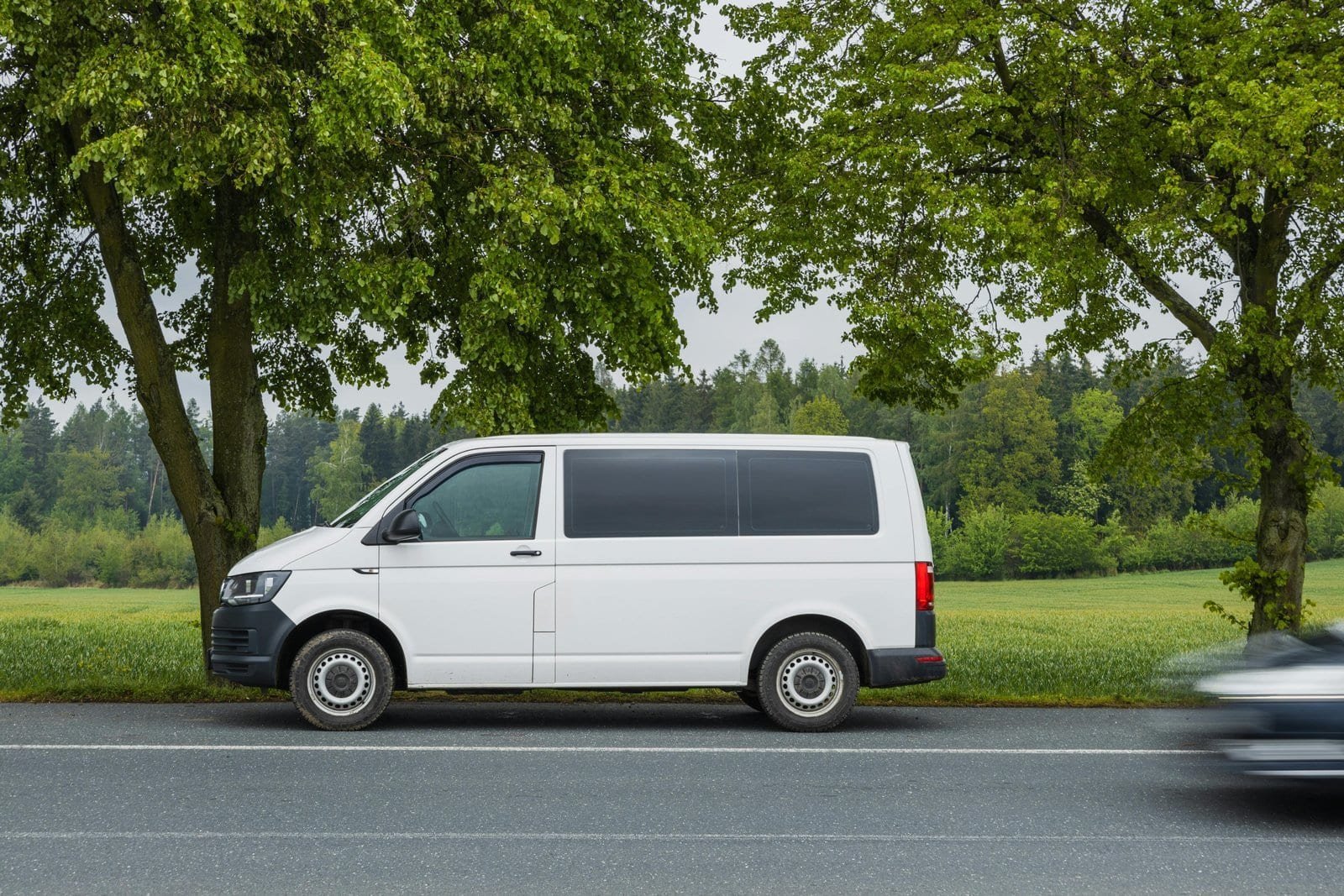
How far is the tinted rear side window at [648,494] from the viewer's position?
1018 centimetres

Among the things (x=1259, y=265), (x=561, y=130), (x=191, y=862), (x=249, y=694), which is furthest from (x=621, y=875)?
(x=1259, y=265)

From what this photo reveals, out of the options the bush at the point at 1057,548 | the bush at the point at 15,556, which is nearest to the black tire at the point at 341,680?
the bush at the point at 1057,548

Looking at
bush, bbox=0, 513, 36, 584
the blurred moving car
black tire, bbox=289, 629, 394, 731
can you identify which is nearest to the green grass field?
black tire, bbox=289, 629, 394, 731

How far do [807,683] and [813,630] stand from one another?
0.40m

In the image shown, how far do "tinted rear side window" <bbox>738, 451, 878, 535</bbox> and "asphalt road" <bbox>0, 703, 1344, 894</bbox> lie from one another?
1.54 meters

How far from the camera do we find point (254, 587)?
1009 centimetres

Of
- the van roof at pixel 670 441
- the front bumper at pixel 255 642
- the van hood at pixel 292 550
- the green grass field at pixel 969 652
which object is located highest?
the van roof at pixel 670 441

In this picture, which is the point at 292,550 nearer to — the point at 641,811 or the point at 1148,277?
the point at 641,811

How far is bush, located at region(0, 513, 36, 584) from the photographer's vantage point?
3770 inches

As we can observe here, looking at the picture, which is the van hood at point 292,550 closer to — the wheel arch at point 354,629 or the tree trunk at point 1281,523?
the wheel arch at point 354,629

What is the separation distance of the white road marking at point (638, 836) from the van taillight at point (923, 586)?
3.69m

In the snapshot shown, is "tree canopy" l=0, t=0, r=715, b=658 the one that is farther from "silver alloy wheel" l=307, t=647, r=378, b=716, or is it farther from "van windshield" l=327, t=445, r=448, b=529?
"silver alloy wheel" l=307, t=647, r=378, b=716

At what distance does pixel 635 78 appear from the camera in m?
14.4

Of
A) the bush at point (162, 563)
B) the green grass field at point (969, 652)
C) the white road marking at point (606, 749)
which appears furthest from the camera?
the bush at point (162, 563)
